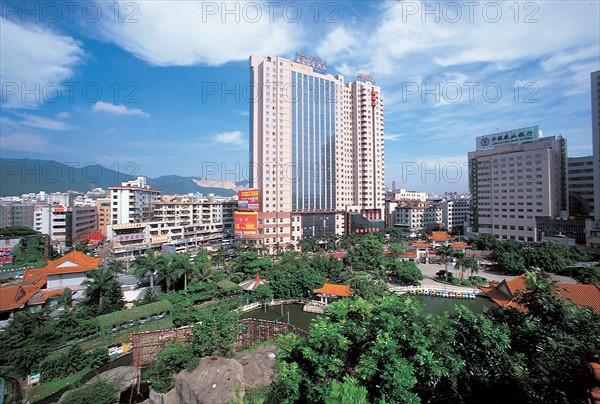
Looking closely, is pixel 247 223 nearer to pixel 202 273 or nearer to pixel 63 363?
pixel 202 273

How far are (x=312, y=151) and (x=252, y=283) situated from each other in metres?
28.7

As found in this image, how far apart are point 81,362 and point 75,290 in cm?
1093

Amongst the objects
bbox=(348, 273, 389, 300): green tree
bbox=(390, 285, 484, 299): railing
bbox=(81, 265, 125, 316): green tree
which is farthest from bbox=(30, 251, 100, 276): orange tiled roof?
bbox=(390, 285, 484, 299): railing

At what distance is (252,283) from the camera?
23.7 m

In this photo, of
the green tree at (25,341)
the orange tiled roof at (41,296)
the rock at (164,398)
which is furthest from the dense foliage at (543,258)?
the orange tiled roof at (41,296)

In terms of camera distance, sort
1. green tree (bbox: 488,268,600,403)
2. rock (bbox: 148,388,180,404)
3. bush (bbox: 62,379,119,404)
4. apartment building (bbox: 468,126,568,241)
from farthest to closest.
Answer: apartment building (bbox: 468,126,568,241), rock (bbox: 148,388,180,404), bush (bbox: 62,379,119,404), green tree (bbox: 488,268,600,403)

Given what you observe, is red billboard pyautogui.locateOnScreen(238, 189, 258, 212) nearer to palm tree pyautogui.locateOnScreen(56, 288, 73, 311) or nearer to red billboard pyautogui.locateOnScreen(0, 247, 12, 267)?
palm tree pyautogui.locateOnScreen(56, 288, 73, 311)

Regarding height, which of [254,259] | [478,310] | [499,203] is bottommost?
[478,310]

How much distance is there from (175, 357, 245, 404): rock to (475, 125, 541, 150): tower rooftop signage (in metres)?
53.3

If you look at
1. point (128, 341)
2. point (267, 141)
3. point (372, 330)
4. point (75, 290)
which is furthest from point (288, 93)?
point (372, 330)

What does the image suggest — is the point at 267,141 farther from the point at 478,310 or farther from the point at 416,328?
the point at 416,328

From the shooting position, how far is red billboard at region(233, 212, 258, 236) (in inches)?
1555

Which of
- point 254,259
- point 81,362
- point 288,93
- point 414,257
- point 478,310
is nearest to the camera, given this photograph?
point 81,362

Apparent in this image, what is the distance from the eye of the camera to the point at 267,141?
144 feet
